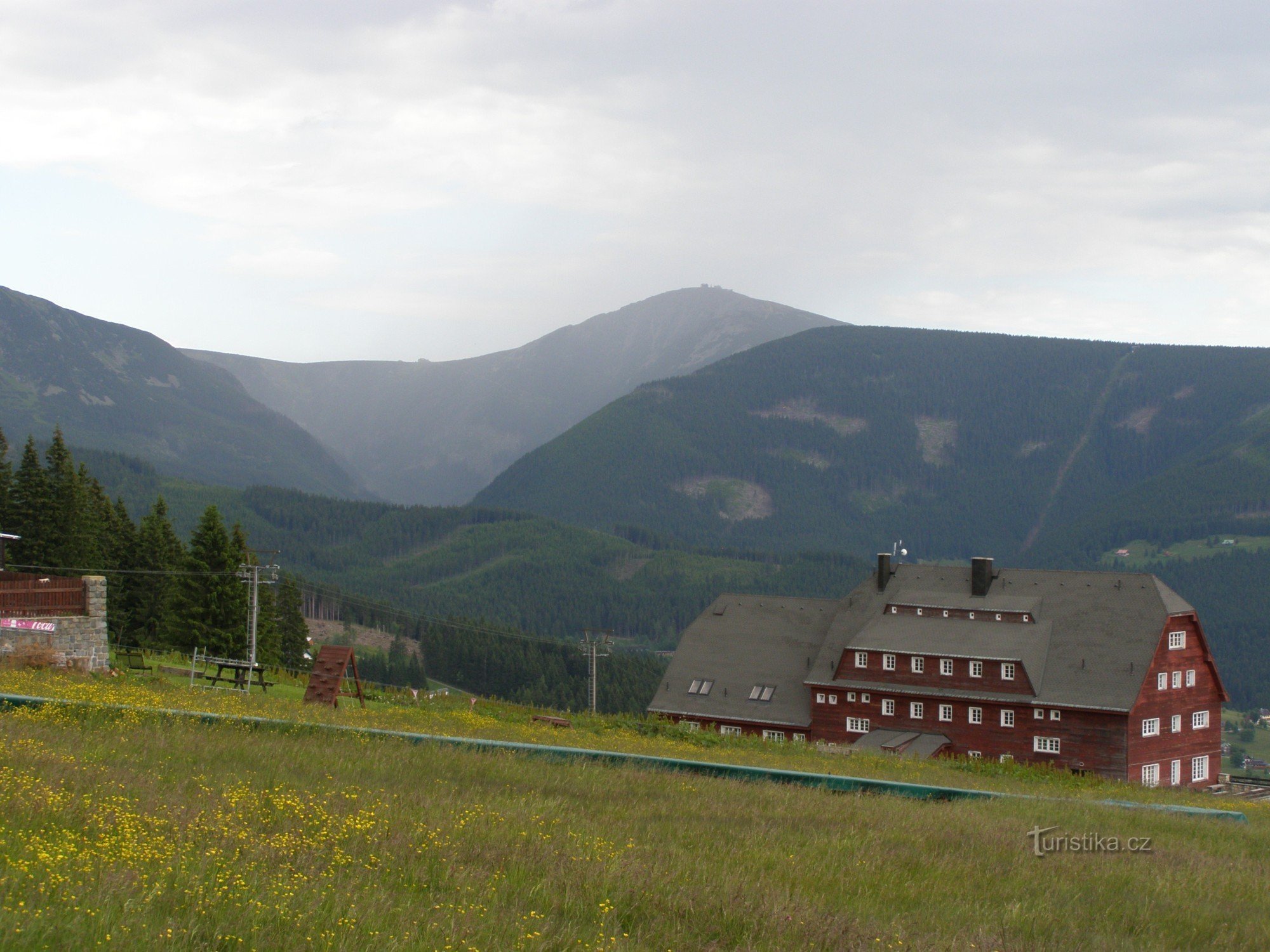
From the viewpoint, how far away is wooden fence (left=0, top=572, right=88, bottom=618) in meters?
35.7

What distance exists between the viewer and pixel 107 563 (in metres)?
79.7

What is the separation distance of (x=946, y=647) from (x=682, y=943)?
60802 mm

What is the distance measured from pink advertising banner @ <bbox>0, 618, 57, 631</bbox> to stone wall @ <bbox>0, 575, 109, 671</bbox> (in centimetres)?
10

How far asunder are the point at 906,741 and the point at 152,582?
179 feet

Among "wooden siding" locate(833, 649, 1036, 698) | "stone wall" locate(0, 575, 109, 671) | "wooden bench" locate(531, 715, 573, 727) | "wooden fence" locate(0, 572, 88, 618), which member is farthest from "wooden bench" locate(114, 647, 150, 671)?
"wooden siding" locate(833, 649, 1036, 698)

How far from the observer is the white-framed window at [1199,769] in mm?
64938

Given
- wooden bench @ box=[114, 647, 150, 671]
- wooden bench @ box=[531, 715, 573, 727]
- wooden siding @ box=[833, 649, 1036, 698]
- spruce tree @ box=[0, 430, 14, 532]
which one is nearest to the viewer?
wooden bench @ box=[531, 715, 573, 727]

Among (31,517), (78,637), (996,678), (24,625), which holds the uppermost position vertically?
(31,517)

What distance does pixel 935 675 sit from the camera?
6569 centimetres

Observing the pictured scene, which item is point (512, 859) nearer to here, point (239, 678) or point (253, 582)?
point (239, 678)

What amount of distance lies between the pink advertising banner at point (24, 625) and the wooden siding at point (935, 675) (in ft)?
155

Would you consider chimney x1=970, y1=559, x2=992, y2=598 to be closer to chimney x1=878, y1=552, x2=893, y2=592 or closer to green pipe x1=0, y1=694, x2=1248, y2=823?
chimney x1=878, y1=552, x2=893, y2=592

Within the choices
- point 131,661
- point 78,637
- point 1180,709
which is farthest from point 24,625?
point 1180,709

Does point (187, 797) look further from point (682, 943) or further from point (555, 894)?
point (682, 943)
